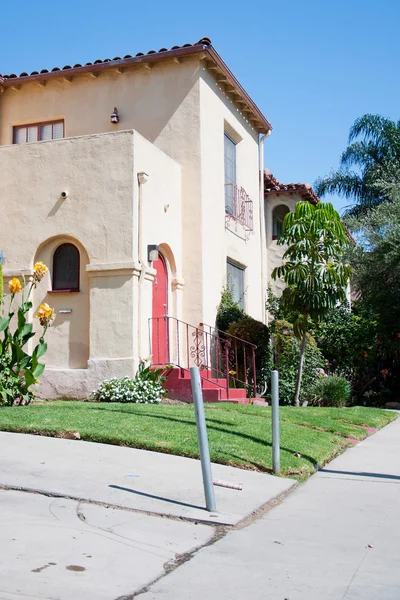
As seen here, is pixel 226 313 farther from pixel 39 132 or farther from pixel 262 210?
pixel 39 132

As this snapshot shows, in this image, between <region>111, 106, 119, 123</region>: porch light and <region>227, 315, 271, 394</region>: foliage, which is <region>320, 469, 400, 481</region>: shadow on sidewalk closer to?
<region>227, 315, 271, 394</region>: foliage

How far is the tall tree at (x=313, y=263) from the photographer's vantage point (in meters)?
14.0

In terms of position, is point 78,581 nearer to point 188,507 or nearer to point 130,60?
point 188,507

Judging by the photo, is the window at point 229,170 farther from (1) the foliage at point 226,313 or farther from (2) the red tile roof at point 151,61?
(1) the foliage at point 226,313

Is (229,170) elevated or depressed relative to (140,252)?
elevated

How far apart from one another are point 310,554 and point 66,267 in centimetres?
1006

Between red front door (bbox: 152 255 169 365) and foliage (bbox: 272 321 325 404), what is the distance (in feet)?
8.79

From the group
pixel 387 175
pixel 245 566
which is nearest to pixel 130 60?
pixel 387 175

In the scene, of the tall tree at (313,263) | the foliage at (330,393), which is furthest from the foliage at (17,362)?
the foliage at (330,393)

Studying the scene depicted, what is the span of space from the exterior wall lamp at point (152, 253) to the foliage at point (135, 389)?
81.5 inches

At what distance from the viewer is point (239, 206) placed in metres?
18.1

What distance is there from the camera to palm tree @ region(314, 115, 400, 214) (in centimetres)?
2761

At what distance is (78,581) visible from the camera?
4020mm

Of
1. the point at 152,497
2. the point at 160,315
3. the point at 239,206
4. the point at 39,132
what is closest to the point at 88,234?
the point at 160,315
